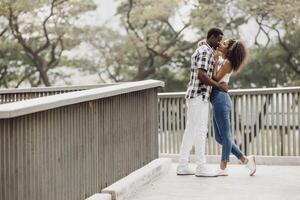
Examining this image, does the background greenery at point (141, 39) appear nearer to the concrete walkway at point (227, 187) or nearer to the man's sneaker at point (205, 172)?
the concrete walkway at point (227, 187)

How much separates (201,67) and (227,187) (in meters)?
1.36

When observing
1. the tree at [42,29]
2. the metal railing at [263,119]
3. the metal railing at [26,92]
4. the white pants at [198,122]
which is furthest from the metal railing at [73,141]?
the tree at [42,29]

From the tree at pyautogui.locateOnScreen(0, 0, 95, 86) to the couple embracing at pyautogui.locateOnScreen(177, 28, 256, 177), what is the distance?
20641mm

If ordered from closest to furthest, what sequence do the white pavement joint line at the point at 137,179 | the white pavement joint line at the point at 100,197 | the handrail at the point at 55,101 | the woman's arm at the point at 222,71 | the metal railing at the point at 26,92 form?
the handrail at the point at 55,101 < the white pavement joint line at the point at 100,197 < the white pavement joint line at the point at 137,179 < the woman's arm at the point at 222,71 < the metal railing at the point at 26,92

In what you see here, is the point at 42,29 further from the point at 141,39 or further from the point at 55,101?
the point at 55,101

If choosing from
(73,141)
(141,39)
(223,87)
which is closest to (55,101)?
(73,141)

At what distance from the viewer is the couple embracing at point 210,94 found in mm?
7430

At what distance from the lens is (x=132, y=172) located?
6.97 metres

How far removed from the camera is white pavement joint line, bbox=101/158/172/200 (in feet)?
19.9

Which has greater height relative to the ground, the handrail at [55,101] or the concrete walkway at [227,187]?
the handrail at [55,101]

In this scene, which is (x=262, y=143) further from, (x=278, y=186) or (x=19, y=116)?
(x=19, y=116)

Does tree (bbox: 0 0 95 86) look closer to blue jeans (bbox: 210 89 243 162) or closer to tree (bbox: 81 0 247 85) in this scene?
tree (bbox: 81 0 247 85)

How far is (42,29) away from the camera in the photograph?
2836 centimetres

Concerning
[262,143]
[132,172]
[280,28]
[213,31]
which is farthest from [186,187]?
[280,28]
